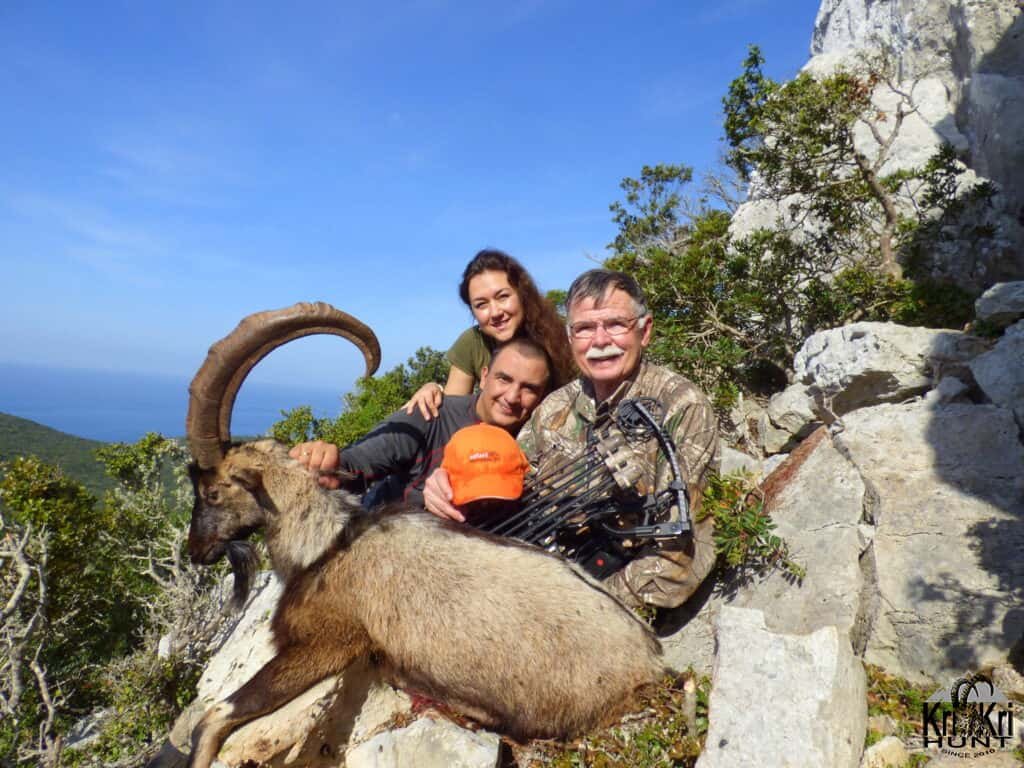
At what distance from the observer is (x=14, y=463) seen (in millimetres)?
6289

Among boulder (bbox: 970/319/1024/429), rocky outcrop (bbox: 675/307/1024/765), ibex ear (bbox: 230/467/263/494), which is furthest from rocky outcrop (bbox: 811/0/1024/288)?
ibex ear (bbox: 230/467/263/494)

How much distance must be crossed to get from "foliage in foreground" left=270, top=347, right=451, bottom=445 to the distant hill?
9.00 meters

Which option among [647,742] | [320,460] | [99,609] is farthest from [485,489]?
[99,609]

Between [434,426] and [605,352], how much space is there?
1807 millimetres

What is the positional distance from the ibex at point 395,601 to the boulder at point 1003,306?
4861 mm

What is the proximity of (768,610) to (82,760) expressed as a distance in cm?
446

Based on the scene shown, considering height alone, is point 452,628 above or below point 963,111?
below

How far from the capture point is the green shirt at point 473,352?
20.6 ft

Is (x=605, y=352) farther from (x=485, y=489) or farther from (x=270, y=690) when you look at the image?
(x=270, y=690)

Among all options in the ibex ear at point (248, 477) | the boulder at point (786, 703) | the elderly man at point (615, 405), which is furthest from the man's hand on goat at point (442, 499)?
the boulder at point (786, 703)

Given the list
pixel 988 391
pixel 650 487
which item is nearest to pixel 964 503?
pixel 988 391

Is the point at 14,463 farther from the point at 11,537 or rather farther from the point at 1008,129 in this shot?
the point at 1008,129

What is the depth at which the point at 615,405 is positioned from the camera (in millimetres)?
4219

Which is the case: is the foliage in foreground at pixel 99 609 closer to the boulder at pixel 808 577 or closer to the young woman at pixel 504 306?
the young woman at pixel 504 306
